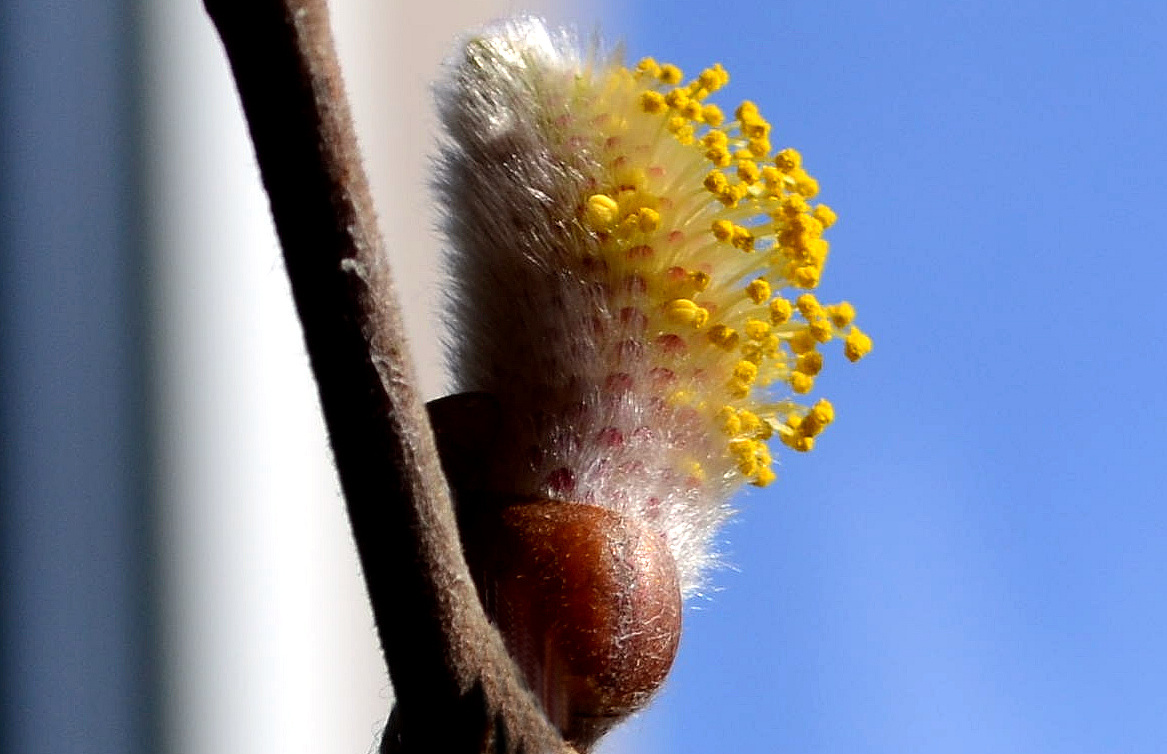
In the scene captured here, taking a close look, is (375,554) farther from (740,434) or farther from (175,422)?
(175,422)

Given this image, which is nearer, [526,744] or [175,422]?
[526,744]

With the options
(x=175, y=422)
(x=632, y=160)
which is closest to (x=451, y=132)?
(x=632, y=160)

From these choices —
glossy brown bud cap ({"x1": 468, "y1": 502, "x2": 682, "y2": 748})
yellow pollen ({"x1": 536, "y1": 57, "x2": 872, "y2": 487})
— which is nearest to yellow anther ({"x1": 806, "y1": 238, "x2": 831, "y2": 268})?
yellow pollen ({"x1": 536, "y1": 57, "x2": 872, "y2": 487})

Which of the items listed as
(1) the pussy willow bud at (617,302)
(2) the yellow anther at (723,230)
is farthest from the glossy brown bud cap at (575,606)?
(2) the yellow anther at (723,230)

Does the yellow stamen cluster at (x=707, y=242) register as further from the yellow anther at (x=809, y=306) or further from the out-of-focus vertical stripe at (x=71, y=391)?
the out-of-focus vertical stripe at (x=71, y=391)

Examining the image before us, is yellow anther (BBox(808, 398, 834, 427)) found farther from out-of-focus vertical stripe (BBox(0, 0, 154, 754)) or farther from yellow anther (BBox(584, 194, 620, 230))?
out-of-focus vertical stripe (BBox(0, 0, 154, 754))

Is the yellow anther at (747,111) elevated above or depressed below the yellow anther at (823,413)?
above

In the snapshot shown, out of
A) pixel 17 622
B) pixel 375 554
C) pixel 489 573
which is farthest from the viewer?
pixel 17 622
